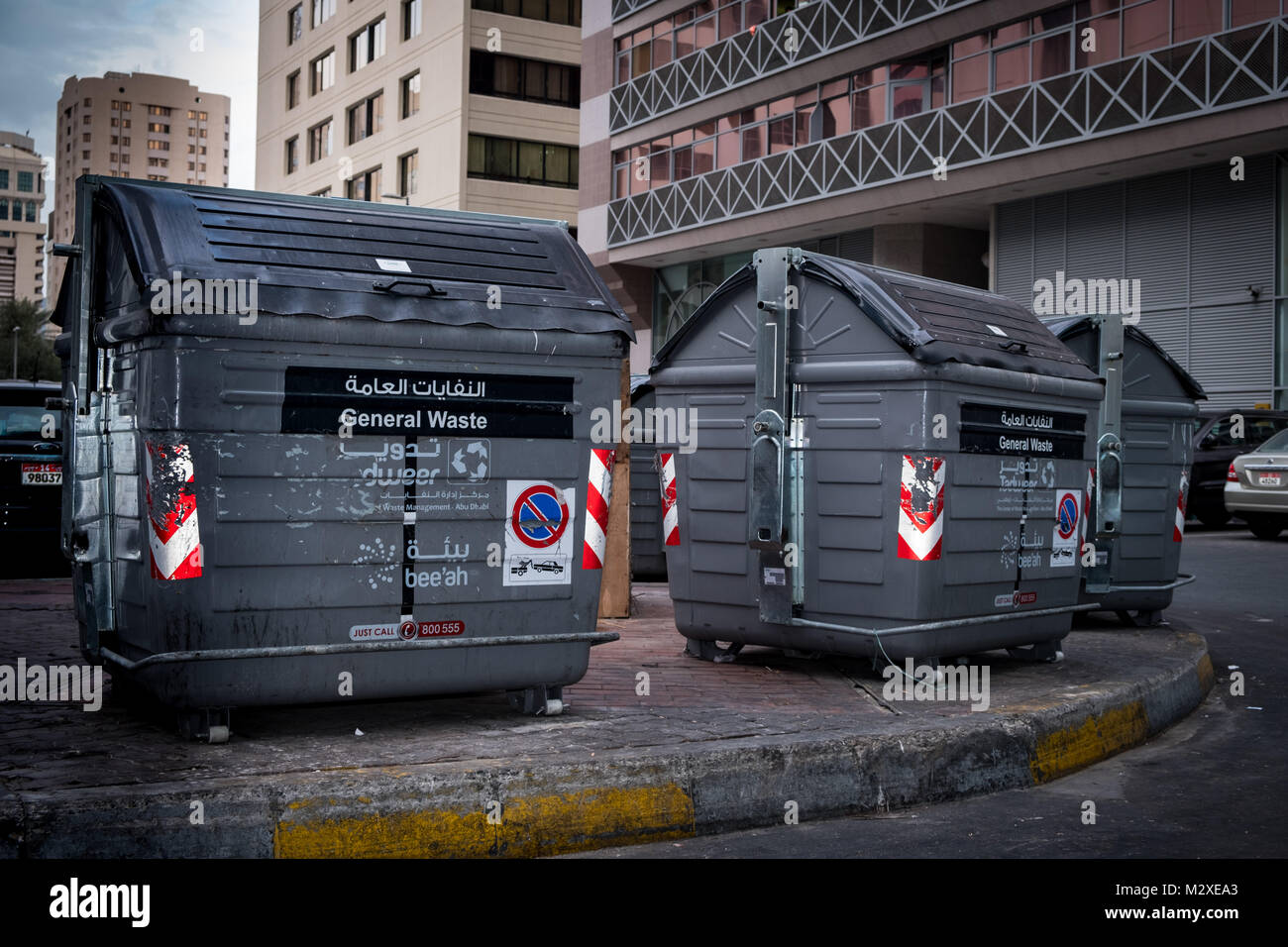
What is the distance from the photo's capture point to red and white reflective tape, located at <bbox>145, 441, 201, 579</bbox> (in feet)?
15.8

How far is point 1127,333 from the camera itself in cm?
911

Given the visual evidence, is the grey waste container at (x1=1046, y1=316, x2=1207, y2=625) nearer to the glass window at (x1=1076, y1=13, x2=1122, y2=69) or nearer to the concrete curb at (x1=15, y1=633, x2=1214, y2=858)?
the concrete curb at (x1=15, y1=633, x2=1214, y2=858)

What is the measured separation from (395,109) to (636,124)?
14.4 m

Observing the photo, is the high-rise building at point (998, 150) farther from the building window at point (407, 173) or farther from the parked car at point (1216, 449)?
the building window at point (407, 173)

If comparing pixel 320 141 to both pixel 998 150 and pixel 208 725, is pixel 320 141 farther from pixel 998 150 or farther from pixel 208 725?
pixel 208 725

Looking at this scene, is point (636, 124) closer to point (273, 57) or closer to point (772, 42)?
point (772, 42)

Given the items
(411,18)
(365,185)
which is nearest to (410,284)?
(411,18)

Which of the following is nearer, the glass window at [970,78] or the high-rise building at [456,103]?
the glass window at [970,78]

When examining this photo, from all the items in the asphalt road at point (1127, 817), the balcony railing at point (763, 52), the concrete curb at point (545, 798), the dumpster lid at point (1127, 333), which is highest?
the balcony railing at point (763, 52)

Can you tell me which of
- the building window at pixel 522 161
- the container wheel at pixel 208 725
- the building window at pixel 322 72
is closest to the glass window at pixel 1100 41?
the container wheel at pixel 208 725

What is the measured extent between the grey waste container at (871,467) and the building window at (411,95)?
4065 centimetres

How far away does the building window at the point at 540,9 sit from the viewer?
4403cm

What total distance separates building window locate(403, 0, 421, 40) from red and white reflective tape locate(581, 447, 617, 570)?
141ft
